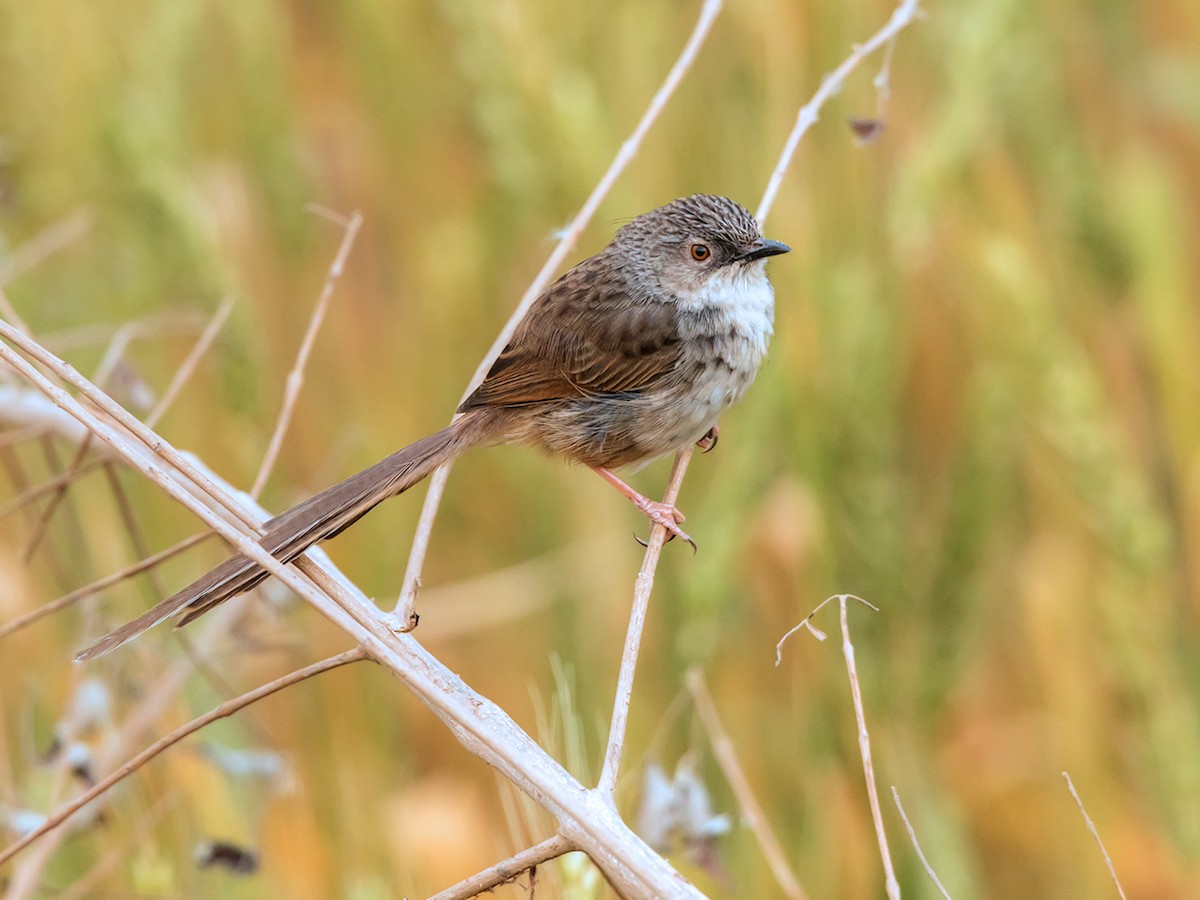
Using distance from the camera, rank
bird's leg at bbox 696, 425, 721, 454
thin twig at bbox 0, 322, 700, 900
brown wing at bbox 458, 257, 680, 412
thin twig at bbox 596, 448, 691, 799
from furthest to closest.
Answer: bird's leg at bbox 696, 425, 721, 454 → brown wing at bbox 458, 257, 680, 412 → thin twig at bbox 596, 448, 691, 799 → thin twig at bbox 0, 322, 700, 900

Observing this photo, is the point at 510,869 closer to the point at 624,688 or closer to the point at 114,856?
the point at 624,688

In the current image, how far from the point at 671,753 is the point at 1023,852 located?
1119mm

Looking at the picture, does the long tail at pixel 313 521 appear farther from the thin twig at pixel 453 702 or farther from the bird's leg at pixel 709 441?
the bird's leg at pixel 709 441

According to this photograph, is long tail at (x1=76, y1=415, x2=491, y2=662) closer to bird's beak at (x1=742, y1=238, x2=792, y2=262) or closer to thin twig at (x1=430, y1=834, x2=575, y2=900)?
thin twig at (x1=430, y1=834, x2=575, y2=900)

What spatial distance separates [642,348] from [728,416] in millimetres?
497

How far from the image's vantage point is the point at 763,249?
9.96 feet

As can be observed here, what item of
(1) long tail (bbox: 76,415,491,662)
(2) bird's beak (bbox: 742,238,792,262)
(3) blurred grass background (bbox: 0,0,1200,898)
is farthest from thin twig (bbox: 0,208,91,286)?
(2) bird's beak (bbox: 742,238,792,262)

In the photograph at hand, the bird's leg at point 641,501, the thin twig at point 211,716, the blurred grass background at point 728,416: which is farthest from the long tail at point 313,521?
the blurred grass background at point 728,416

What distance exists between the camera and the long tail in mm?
1722

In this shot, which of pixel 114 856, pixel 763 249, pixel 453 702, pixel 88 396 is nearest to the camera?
pixel 453 702

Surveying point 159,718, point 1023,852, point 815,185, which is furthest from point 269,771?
point 1023,852

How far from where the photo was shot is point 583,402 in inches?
121

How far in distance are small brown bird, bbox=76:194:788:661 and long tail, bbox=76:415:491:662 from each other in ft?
0.69

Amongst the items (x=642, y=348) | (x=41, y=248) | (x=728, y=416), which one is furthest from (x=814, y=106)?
(x=41, y=248)
